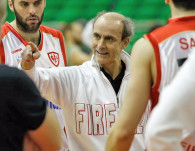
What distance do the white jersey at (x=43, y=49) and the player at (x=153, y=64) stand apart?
175 cm

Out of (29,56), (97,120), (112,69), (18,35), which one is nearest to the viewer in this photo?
(29,56)

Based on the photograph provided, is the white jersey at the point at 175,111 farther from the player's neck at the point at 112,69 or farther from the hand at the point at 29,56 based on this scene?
the player's neck at the point at 112,69

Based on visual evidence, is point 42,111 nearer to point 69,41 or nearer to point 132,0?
point 69,41

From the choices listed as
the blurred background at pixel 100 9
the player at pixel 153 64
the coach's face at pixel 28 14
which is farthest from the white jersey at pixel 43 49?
the blurred background at pixel 100 9

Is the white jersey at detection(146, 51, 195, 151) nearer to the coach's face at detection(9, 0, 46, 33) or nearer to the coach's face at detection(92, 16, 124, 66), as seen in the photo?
the coach's face at detection(92, 16, 124, 66)

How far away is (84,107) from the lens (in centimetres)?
352

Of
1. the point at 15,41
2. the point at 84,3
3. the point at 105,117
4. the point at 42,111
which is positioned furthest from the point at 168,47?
the point at 84,3

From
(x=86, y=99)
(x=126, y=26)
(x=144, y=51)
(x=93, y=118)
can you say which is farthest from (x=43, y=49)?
(x=144, y=51)

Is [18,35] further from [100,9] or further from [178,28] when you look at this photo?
[100,9]

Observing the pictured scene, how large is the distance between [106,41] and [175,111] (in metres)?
2.13

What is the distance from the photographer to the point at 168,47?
243 cm

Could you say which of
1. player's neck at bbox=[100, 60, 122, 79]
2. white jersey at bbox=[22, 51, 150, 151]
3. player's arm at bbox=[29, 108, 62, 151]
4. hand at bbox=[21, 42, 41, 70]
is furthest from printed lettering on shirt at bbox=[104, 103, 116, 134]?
player's arm at bbox=[29, 108, 62, 151]

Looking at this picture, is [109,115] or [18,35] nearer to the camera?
[109,115]

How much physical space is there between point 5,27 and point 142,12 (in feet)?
24.8
